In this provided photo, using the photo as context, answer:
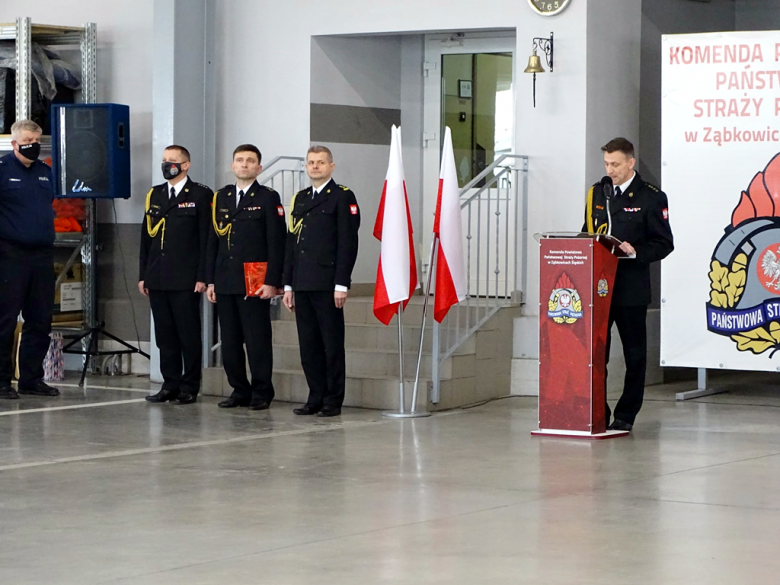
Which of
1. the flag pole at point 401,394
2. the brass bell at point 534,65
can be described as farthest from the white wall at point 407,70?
the flag pole at point 401,394

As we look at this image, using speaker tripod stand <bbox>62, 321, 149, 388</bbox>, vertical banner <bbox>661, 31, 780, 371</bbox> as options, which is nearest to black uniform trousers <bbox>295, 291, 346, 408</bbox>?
speaker tripod stand <bbox>62, 321, 149, 388</bbox>

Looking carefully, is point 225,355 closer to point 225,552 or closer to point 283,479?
point 283,479

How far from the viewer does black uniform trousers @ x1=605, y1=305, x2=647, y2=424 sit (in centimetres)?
675

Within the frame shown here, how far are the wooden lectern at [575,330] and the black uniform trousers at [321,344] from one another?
1.32 m

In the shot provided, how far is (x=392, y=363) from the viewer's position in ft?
26.5

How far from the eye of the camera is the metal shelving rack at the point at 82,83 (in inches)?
374

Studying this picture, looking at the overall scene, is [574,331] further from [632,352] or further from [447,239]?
[447,239]

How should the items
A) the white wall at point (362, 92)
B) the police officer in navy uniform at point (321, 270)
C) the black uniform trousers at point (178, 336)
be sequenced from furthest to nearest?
the white wall at point (362, 92) → the black uniform trousers at point (178, 336) → the police officer in navy uniform at point (321, 270)

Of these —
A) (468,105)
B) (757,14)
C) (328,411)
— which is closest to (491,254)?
(468,105)

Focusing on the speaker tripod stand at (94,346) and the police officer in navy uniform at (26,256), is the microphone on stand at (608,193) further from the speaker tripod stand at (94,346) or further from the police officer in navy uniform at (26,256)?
the speaker tripod stand at (94,346)

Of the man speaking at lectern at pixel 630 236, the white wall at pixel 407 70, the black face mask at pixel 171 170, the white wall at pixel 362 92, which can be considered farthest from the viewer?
the white wall at pixel 362 92

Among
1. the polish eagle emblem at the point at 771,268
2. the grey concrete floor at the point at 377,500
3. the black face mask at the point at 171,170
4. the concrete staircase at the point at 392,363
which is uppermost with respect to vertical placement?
the black face mask at the point at 171,170

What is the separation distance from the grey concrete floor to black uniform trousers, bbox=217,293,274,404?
0.73 ft

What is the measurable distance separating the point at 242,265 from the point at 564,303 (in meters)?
2.08
